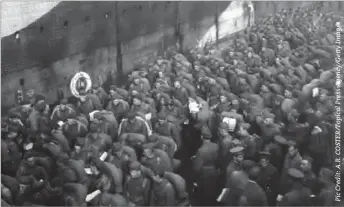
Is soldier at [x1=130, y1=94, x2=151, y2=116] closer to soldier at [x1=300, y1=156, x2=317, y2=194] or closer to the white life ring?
the white life ring

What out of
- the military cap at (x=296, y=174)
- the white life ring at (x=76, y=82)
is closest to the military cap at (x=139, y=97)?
the white life ring at (x=76, y=82)

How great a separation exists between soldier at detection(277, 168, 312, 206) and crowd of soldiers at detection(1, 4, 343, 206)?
1cm

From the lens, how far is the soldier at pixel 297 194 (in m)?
5.44

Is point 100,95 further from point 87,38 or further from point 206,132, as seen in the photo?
point 206,132

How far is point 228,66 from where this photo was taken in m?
9.32

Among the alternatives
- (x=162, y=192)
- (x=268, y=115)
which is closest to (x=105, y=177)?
(x=162, y=192)

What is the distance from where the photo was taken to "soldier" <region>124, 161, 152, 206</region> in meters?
5.60

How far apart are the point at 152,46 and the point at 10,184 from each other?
5708mm

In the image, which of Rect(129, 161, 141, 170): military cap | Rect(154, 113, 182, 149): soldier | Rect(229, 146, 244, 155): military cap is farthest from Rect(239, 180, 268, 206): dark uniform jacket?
Rect(154, 113, 182, 149): soldier

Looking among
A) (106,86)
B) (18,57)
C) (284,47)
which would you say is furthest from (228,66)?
(18,57)

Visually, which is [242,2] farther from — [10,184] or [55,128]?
[10,184]

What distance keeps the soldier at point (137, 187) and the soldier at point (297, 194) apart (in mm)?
1638

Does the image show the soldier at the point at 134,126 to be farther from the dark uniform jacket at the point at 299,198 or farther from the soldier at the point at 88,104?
the dark uniform jacket at the point at 299,198

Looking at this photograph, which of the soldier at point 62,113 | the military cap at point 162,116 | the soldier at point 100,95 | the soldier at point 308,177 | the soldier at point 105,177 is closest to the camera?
the soldier at point 105,177
